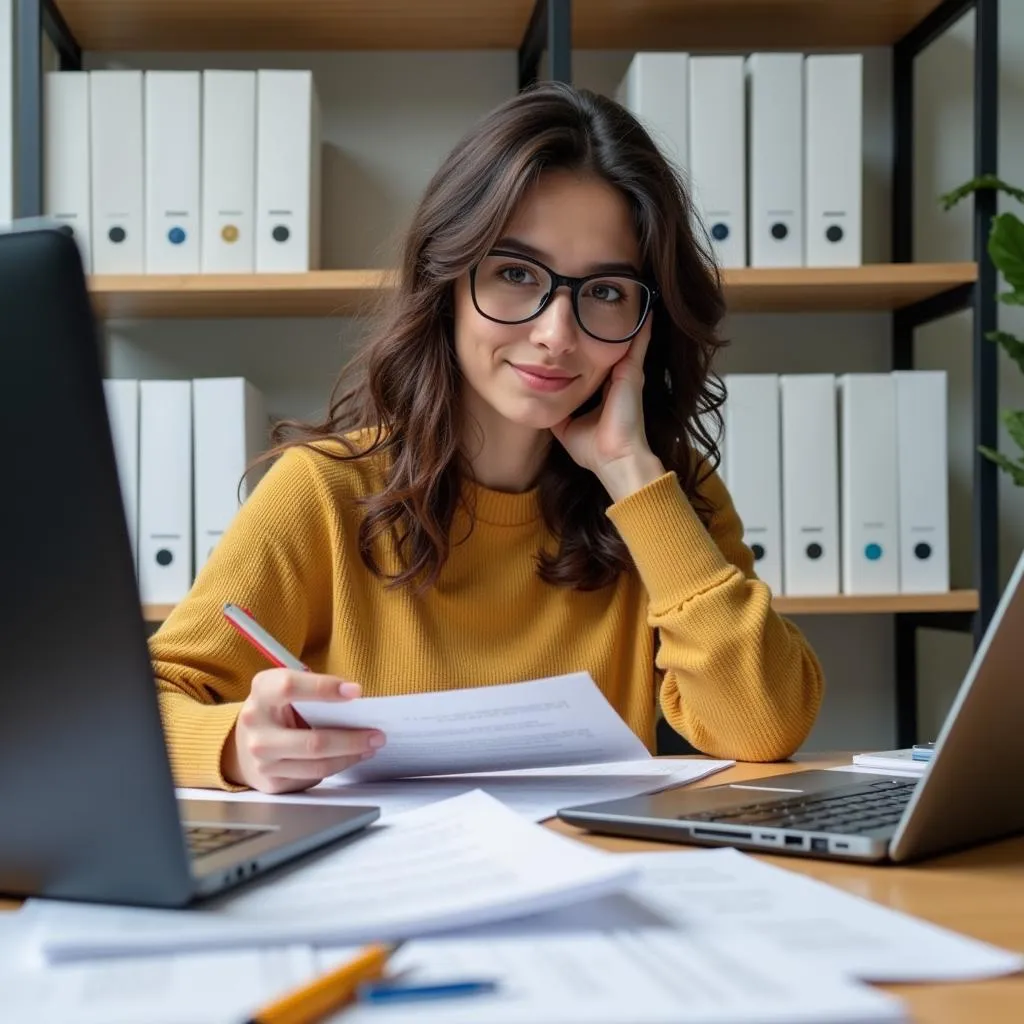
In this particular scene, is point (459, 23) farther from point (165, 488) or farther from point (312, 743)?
point (312, 743)

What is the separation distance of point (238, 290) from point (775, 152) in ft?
2.85

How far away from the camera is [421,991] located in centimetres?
45

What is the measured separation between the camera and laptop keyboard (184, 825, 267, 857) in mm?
647

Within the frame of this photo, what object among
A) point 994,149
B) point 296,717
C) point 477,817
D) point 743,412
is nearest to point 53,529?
point 477,817

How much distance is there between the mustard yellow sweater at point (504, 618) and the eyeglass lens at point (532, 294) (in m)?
0.18

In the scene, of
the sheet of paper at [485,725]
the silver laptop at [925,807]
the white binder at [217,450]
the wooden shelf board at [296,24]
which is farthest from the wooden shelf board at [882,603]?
the silver laptop at [925,807]

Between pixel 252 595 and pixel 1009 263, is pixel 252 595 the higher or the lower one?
the lower one

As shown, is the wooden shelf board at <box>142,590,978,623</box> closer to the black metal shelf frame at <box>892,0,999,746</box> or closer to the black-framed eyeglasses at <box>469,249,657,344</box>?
the black metal shelf frame at <box>892,0,999,746</box>

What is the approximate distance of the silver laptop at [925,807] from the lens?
0.67 m

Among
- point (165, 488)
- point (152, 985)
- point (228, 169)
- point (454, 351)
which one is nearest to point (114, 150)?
point (228, 169)

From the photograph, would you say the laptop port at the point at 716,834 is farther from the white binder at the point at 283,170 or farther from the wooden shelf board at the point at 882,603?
the white binder at the point at 283,170

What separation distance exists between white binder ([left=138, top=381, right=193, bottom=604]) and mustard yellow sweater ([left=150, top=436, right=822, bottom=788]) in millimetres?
640

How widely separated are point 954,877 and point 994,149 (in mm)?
1664

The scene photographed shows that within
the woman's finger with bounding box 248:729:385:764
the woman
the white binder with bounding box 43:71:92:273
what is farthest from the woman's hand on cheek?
the white binder with bounding box 43:71:92:273
